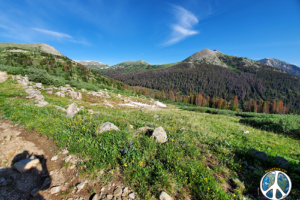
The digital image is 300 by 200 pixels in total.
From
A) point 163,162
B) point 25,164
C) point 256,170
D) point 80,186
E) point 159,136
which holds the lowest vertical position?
point 80,186

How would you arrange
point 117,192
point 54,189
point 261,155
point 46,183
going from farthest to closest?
point 261,155 < point 46,183 < point 54,189 < point 117,192

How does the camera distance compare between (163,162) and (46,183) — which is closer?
(46,183)

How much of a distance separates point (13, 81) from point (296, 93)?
29944 cm

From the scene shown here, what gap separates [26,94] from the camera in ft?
46.2

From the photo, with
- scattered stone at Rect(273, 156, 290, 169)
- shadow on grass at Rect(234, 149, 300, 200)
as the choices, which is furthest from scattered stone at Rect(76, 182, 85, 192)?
scattered stone at Rect(273, 156, 290, 169)

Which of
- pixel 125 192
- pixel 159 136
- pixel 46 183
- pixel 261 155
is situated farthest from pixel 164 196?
pixel 261 155

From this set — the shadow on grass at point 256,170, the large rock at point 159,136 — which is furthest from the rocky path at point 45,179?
the shadow on grass at point 256,170

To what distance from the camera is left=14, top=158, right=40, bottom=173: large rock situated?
4.12 m

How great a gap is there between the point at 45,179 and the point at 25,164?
1142mm

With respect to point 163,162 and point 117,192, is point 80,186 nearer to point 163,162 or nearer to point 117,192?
point 117,192

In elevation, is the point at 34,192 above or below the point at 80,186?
below

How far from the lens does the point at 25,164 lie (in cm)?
420

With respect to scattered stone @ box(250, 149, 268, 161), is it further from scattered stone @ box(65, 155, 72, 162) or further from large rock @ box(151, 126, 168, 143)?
scattered stone @ box(65, 155, 72, 162)

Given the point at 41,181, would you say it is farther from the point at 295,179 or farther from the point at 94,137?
the point at 295,179
